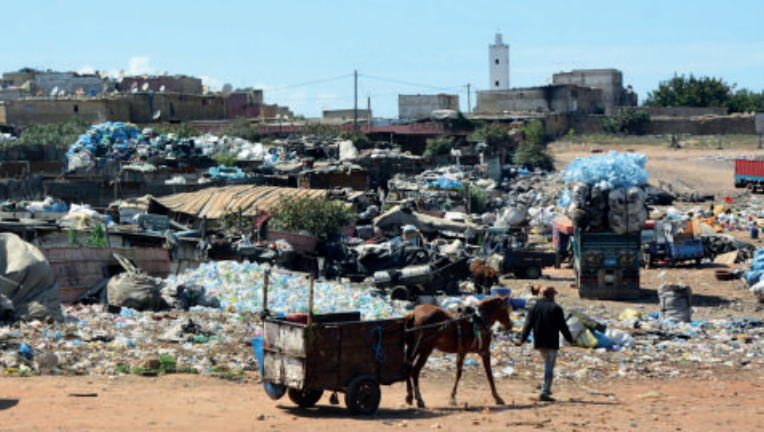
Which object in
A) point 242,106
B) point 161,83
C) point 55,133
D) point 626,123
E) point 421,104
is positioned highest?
point 161,83

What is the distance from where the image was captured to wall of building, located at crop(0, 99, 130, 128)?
5762 centimetres

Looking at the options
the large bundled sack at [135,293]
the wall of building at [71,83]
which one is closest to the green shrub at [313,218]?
the large bundled sack at [135,293]

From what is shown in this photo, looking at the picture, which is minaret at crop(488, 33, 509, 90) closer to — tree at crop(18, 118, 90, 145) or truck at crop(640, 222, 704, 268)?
tree at crop(18, 118, 90, 145)

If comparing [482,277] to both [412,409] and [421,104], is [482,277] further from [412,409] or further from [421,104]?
[421,104]

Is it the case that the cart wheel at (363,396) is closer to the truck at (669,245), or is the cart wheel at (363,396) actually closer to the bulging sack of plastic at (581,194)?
the bulging sack of plastic at (581,194)

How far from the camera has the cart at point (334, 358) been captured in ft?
32.8

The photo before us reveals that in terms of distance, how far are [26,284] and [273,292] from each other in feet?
14.5

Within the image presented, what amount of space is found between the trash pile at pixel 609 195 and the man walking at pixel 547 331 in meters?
9.63

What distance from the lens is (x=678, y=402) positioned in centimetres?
1212

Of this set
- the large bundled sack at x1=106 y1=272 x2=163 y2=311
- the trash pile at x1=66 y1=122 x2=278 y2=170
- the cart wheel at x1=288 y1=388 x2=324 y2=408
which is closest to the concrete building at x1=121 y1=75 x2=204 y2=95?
the trash pile at x1=66 y1=122 x2=278 y2=170

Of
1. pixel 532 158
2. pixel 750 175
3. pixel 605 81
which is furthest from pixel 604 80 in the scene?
pixel 750 175

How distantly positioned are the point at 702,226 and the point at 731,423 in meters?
21.1

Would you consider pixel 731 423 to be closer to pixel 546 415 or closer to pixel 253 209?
pixel 546 415

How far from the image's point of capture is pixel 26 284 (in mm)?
14258
